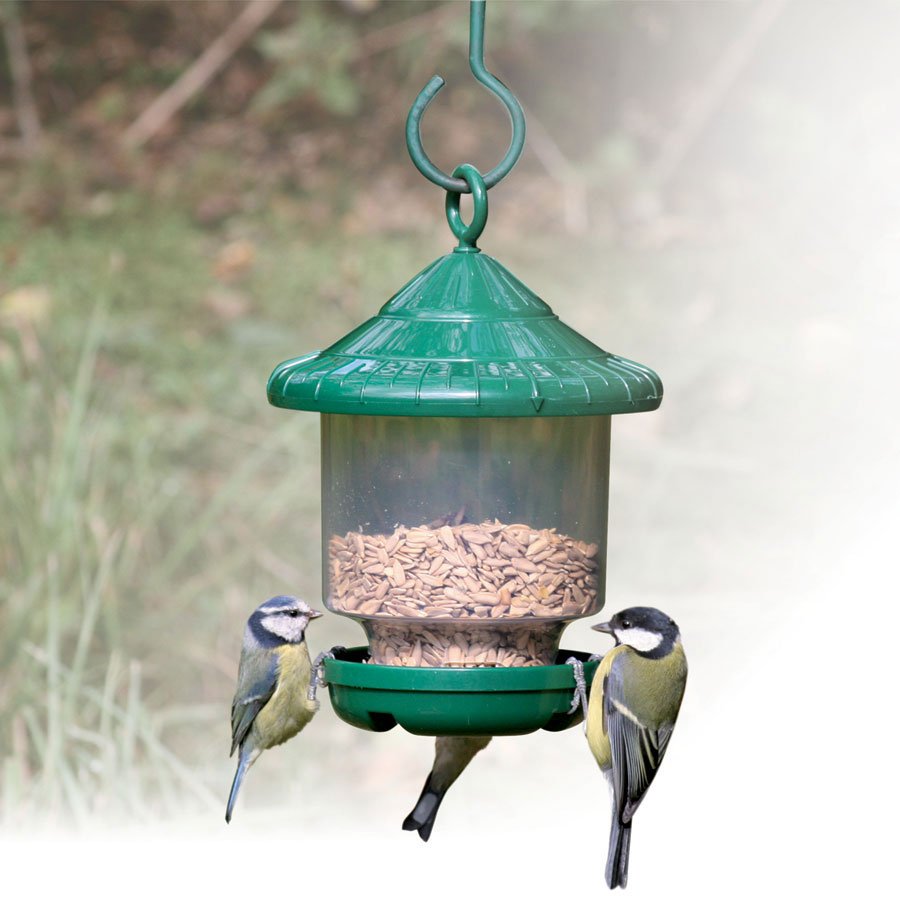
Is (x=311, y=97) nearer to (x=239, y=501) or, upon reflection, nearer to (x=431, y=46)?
(x=431, y=46)

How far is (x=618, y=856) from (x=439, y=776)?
1.68ft

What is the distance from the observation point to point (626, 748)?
4.08 m

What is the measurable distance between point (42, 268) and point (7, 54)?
1.38 meters

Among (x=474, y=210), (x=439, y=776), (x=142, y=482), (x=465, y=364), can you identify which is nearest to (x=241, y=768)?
(x=439, y=776)

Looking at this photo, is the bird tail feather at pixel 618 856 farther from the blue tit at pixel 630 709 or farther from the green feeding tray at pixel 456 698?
the green feeding tray at pixel 456 698

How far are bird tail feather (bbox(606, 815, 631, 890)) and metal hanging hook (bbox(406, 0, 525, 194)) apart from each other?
162 cm

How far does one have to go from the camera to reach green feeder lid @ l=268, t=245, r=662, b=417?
3.47m

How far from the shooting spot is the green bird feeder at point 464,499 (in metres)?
3.65

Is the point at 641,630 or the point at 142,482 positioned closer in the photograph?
the point at 641,630

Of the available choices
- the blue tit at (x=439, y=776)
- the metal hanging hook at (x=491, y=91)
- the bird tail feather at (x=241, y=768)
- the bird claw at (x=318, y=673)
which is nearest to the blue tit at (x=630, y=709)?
the blue tit at (x=439, y=776)

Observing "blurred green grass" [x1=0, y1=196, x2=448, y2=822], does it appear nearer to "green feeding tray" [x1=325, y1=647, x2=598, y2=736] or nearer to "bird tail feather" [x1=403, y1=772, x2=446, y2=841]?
"bird tail feather" [x1=403, y1=772, x2=446, y2=841]

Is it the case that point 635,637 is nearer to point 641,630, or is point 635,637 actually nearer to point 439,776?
point 641,630

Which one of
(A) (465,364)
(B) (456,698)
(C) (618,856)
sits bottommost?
(C) (618,856)

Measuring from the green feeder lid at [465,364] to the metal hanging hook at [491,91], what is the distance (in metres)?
0.21
